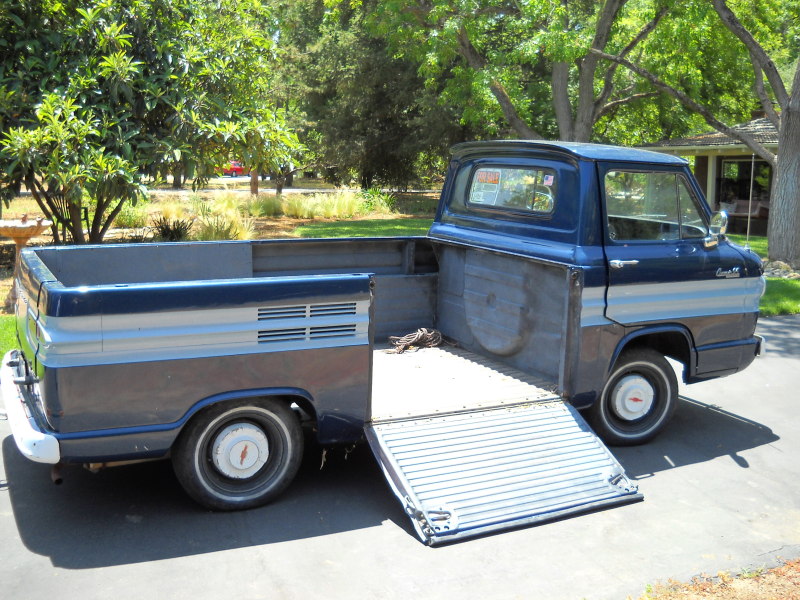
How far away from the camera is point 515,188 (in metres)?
6.13

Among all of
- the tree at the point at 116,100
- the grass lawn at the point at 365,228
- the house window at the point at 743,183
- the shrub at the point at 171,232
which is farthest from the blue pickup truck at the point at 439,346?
the house window at the point at 743,183

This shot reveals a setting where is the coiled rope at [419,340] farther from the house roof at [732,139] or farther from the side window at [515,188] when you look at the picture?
the house roof at [732,139]

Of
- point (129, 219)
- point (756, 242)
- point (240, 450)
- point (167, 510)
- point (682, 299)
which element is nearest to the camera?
point (240, 450)

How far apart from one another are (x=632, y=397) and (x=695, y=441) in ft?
2.51

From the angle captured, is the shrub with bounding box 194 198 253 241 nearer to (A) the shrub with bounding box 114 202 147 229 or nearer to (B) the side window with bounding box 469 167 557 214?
(A) the shrub with bounding box 114 202 147 229

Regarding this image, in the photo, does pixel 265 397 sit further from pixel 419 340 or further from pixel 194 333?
pixel 419 340

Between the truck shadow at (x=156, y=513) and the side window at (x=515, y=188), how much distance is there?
2.21m

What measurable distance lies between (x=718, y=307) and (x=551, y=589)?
297 centimetres

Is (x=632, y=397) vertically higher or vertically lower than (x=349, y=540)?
higher

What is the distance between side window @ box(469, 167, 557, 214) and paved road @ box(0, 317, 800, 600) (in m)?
1.93

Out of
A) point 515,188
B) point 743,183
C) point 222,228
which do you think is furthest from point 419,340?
point 743,183

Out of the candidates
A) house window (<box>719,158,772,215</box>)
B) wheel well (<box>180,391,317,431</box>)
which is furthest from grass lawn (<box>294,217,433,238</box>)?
wheel well (<box>180,391,317,431</box>)

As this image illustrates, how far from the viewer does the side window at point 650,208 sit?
5629mm

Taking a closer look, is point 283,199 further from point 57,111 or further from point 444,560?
point 444,560
